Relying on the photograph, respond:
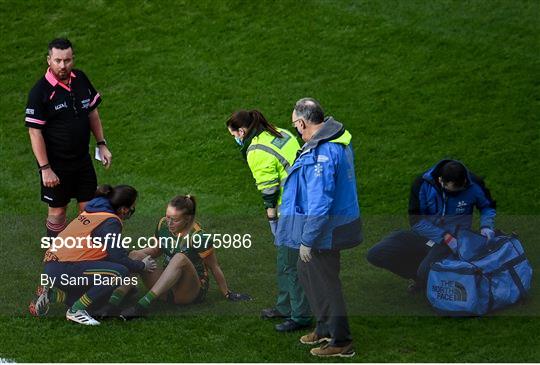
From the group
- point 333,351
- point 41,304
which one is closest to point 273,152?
point 333,351

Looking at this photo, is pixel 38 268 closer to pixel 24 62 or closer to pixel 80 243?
pixel 80 243

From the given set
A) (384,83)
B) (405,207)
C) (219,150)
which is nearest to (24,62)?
(219,150)

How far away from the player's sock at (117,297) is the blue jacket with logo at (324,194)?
1.49 meters

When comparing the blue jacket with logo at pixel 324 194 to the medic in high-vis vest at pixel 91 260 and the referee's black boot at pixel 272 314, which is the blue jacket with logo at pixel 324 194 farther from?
the medic in high-vis vest at pixel 91 260

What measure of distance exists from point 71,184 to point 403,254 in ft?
9.66

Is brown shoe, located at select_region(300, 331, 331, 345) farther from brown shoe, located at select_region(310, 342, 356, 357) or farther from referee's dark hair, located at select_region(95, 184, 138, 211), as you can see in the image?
referee's dark hair, located at select_region(95, 184, 138, 211)

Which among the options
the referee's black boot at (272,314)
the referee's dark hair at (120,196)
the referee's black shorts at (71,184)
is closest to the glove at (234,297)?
the referee's black boot at (272,314)

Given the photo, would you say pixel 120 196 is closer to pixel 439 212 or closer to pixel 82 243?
pixel 82 243

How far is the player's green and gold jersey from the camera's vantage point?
9.33 metres

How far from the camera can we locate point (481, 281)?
9.18 meters

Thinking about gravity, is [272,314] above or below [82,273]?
below

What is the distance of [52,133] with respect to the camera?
32.5 ft

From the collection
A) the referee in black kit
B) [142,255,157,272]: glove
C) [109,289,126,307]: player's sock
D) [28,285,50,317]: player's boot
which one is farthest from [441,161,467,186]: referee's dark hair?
[28,285,50,317]: player's boot

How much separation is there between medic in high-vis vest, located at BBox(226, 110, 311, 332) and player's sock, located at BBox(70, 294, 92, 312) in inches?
58.9
